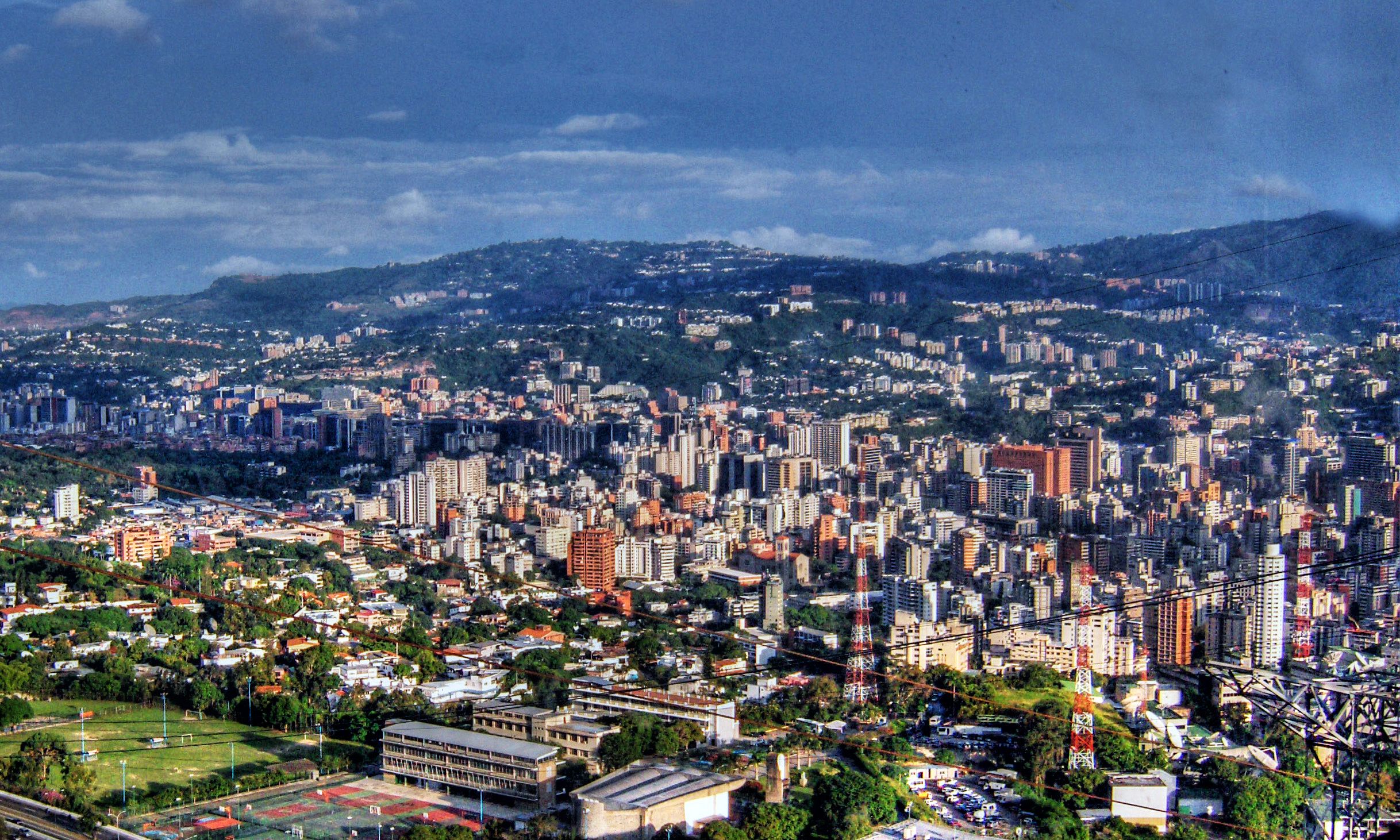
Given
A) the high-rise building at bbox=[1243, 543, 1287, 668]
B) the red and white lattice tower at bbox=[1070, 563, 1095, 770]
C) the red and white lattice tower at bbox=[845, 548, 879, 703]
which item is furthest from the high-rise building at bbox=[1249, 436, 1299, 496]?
the red and white lattice tower at bbox=[845, 548, 879, 703]

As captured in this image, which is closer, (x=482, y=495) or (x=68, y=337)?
(x=482, y=495)

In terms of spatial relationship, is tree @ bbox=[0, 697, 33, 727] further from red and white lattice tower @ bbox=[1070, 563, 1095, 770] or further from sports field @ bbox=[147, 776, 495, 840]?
red and white lattice tower @ bbox=[1070, 563, 1095, 770]

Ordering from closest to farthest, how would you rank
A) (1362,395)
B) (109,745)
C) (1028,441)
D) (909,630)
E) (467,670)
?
(109,745) < (467,670) < (909,630) < (1362,395) < (1028,441)

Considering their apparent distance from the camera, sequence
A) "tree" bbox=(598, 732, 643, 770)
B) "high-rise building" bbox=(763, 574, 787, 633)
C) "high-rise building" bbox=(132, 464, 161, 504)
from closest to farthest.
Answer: "tree" bbox=(598, 732, 643, 770)
"high-rise building" bbox=(763, 574, 787, 633)
"high-rise building" bbox=(132, 464, 161, 504)

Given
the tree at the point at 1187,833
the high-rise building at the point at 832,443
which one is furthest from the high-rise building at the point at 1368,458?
the tree at the point at 1187,833

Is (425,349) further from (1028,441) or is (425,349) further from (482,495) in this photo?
(1028,441)

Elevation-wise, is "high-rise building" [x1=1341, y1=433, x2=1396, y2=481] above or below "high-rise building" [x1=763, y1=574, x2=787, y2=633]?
above

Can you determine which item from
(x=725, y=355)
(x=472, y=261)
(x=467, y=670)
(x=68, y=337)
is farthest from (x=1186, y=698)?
(x=472, y=261)
